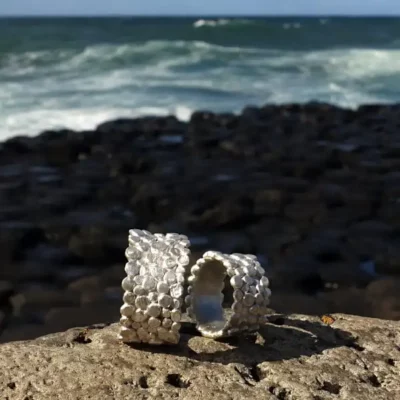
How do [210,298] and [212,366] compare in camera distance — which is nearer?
[212,366]

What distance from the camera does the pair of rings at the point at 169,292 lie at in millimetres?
2055

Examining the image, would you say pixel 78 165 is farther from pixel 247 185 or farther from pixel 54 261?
pixel 54 261

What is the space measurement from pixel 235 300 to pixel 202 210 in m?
2.86

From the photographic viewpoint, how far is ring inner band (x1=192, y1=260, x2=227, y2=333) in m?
2.26

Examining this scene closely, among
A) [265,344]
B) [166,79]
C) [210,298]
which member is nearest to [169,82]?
[166,79]

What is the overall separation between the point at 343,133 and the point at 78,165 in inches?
129

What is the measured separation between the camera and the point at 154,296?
207 cm

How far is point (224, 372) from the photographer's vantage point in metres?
1.95

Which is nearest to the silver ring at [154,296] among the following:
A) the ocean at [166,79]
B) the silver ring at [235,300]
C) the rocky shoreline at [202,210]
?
the silver ring at [235,300]

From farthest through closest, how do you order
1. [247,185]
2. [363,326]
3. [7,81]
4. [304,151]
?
[7,81], [304,151], [247,185], [363,326]

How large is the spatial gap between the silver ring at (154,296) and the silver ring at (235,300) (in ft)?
0.49

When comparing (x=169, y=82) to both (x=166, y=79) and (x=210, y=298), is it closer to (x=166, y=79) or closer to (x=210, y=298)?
(x=166, y=79)

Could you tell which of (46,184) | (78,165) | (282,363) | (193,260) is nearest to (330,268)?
(193,260)

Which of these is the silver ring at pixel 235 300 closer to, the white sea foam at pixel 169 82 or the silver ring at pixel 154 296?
the silver ring at pixel 154 296
